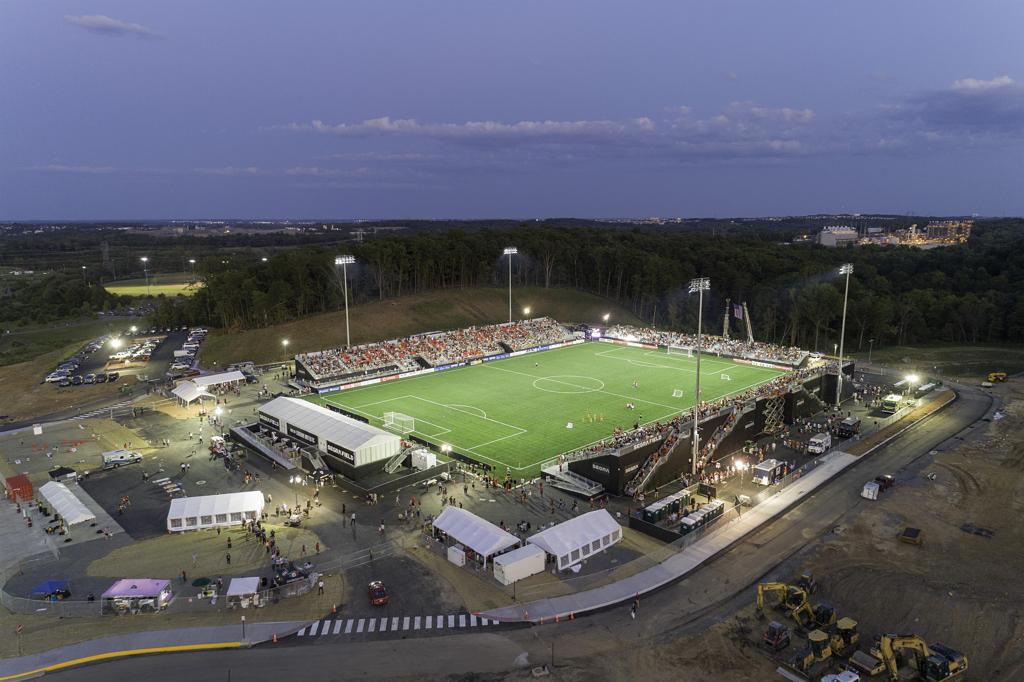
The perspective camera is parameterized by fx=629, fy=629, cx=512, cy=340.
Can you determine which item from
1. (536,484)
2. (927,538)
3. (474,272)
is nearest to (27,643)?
(536,484)

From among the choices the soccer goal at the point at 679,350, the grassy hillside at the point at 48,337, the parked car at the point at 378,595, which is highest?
the parked car at the point at 378,595

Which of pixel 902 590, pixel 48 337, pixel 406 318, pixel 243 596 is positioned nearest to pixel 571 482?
pixel 902 590

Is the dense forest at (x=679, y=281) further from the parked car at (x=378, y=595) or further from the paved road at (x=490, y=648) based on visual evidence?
the parked car at (x=378, y=595)

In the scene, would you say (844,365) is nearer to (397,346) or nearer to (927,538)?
(927,538)

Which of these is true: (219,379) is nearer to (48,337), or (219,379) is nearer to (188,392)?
(188,392)

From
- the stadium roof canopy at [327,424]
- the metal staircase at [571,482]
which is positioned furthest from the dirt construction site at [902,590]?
the stadium roof canopy at [327,424]
